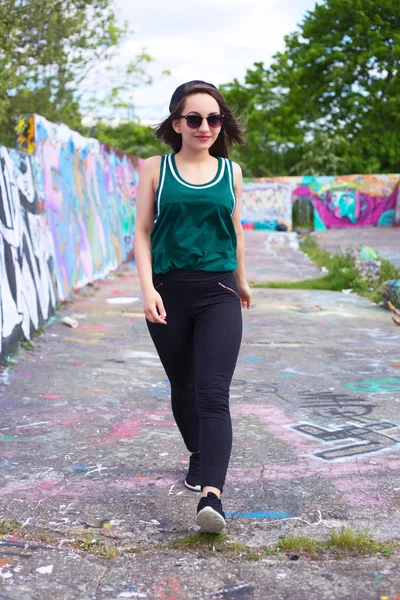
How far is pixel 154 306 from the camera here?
3.06 metres

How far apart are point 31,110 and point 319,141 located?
24.4 meters

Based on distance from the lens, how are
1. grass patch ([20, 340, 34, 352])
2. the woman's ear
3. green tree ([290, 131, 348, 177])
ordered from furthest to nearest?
green tree ([290, 131, 348, 177]) < grass patch ([20, 340, 34, 352]) < the woman's ear

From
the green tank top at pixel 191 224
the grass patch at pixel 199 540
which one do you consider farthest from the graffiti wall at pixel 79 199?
the grass patch at pixel 199 540

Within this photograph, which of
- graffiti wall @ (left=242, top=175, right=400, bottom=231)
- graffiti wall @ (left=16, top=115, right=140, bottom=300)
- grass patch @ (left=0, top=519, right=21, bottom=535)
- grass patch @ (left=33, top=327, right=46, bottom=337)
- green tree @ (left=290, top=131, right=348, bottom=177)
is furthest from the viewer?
green tree @ (left=290, top=131, right=348, bottom=177)

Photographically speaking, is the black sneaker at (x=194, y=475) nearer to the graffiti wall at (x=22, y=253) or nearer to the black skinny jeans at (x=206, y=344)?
the black skinny jeans at (x=206, y=344)

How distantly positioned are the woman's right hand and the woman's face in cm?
63

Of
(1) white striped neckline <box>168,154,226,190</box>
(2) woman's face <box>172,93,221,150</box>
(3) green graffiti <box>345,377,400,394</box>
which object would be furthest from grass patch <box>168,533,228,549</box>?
(3) green graffiti <box>345,377,400,394</box>

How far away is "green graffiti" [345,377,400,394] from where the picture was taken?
5.39m

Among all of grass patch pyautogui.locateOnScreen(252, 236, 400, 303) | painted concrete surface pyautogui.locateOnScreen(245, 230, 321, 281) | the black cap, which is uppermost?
the black cap

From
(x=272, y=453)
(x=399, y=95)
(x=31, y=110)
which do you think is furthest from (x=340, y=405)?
(x=399, y=95)

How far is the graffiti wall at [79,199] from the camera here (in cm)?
908

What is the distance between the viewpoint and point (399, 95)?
122ft

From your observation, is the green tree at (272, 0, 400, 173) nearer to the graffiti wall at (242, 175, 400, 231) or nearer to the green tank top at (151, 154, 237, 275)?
the graffiti wall at (242, 175, 400, 231)

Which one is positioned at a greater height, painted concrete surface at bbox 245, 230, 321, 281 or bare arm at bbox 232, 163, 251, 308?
bare arm at bbox 232, 163, 251, 308
